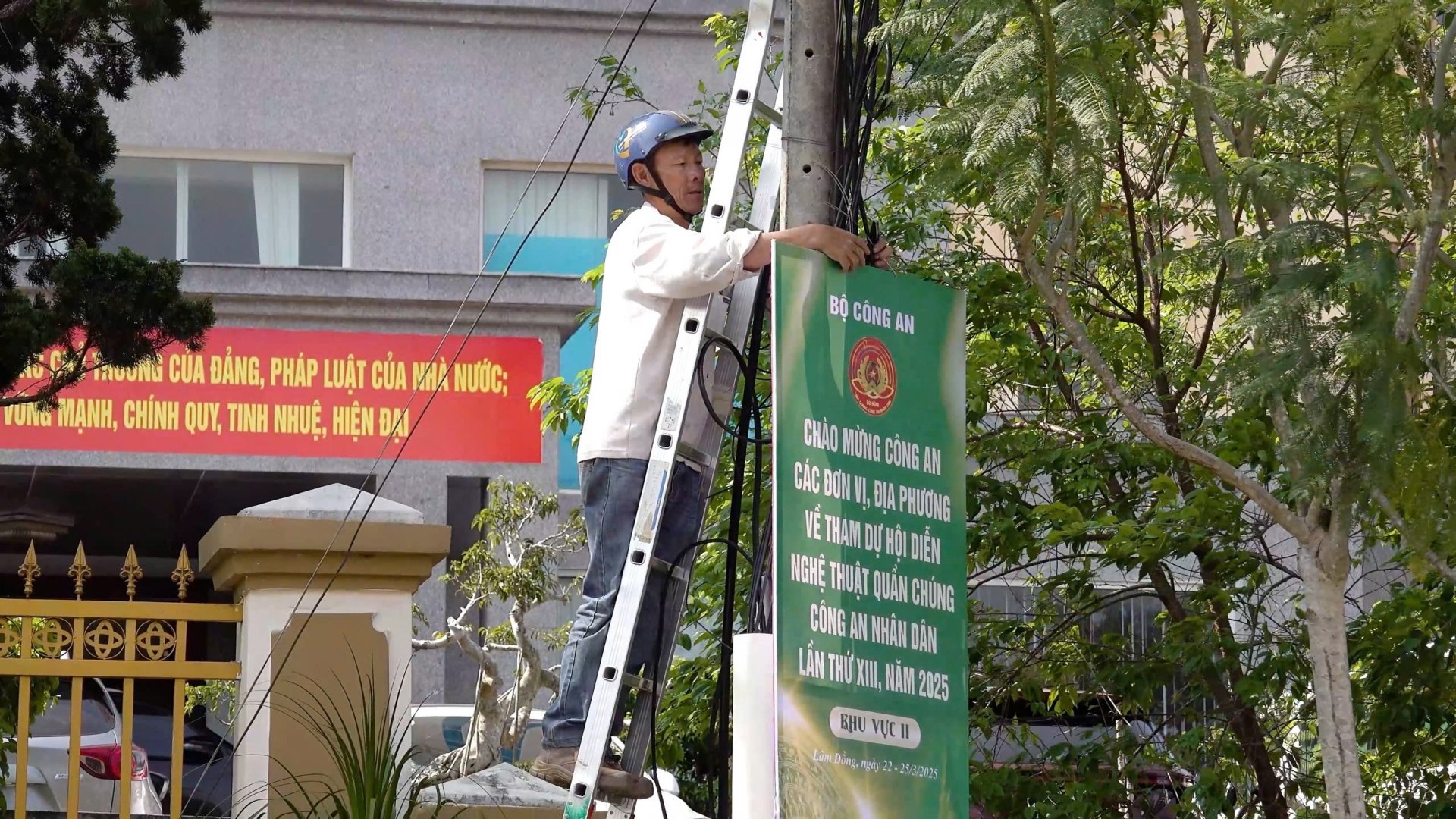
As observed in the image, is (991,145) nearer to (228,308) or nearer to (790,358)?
(790,358)

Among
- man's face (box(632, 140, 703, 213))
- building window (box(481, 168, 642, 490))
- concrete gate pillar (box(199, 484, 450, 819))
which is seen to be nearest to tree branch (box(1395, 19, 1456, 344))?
man's face (box(632, 140, 703, 213))

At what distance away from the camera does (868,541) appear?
5.16m

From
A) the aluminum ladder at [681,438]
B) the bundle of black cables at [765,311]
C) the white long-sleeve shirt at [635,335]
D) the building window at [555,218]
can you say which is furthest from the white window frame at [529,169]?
the white long-sleeve shirt at [635,335]

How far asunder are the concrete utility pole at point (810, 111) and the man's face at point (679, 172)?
33 cm

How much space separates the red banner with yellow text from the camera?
17047 millimetres

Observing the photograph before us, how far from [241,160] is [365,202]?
132cm

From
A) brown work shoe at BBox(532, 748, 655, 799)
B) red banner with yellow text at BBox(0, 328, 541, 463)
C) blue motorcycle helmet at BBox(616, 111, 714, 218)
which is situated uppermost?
red banner with yellow text at BBox(0, 328, 541, 463)

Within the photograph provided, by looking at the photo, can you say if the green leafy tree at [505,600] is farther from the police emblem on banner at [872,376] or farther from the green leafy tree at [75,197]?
the police emblem on banner at [872,376]

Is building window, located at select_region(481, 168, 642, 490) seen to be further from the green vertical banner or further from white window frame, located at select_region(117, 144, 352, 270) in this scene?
the green vertical banner

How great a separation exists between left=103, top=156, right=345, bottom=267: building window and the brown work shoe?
13516 millimetres

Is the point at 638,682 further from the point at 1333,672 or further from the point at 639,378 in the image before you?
the point at 1333,672

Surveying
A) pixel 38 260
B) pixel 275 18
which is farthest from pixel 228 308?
pixel 38 260

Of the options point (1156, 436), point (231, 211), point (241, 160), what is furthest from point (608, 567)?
point (241, 160)

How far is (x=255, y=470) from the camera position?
56.7 ft
